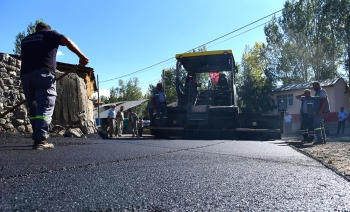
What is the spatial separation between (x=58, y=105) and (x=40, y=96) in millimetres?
3628

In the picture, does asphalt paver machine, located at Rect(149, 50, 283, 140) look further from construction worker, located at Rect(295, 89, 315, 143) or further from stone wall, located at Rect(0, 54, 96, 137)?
stone wall, located at Rect(0, 54, 96, 137)

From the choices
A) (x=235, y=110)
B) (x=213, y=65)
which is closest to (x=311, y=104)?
(x=235, y=110)

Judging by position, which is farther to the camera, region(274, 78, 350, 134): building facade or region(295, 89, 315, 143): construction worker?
region(274, 78, 350, 134): building facade

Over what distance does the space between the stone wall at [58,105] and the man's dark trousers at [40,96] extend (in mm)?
2932

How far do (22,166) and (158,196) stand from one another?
1248mm

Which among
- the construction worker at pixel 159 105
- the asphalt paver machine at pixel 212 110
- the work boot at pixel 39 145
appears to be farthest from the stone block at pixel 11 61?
the asphalt paver machine at pixel 212 110

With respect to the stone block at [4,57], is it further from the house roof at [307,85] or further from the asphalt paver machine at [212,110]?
the house roof at [307,85]

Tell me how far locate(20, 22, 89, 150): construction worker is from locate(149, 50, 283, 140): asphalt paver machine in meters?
5.41

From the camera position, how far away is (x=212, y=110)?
8656mm

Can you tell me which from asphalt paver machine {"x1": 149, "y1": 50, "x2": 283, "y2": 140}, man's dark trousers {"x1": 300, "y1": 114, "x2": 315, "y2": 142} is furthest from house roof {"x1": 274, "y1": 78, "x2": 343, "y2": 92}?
man's dark trousers {"x1": 300, "y1": 114, "x2": 315, "y2": 142}

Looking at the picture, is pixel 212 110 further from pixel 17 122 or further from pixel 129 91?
pixel 129 91

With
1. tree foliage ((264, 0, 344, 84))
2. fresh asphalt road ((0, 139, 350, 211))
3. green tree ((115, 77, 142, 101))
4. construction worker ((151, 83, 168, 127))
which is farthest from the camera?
green tree ((115, 77, 142, 101))

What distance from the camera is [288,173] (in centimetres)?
231

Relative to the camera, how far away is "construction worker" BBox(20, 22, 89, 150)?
3471 millimetres
